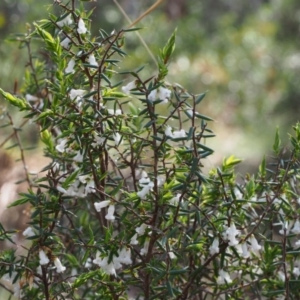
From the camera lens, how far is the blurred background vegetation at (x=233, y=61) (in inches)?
199

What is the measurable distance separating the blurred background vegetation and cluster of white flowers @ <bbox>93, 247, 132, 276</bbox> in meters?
3.53

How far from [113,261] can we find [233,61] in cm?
543

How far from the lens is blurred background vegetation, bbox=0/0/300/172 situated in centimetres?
506

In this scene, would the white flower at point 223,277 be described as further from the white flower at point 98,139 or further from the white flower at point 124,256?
the white flower at point 98,139

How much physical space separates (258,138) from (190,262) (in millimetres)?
4037

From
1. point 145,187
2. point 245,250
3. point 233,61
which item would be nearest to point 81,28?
point 145,187

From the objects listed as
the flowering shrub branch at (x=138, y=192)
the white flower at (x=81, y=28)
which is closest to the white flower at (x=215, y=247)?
the flowering shrub branch at (x=138, y=192)

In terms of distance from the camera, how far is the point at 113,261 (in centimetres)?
111

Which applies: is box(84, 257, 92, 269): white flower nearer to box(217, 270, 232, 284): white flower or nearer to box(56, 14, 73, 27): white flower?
box(217, 270, 232, 284): white flower

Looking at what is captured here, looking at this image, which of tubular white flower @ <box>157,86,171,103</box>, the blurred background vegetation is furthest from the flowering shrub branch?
the blurred background vegetation

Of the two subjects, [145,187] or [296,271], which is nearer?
[145,187]

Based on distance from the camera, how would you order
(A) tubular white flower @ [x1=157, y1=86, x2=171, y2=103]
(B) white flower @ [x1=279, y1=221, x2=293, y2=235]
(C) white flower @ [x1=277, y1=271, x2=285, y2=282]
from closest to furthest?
(A) tubular white flower @ [x1=157, y1=86, x2=171, y2=103]
(B) white flower @ [x1=279, y1=221, x2=293, y2=235]
(C) white flower @ [x1=277, y1=271, x2=285, y2=282]

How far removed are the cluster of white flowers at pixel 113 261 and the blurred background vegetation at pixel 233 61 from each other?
11.6 feet

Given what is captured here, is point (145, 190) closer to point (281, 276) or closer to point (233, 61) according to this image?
point (281, 276)
